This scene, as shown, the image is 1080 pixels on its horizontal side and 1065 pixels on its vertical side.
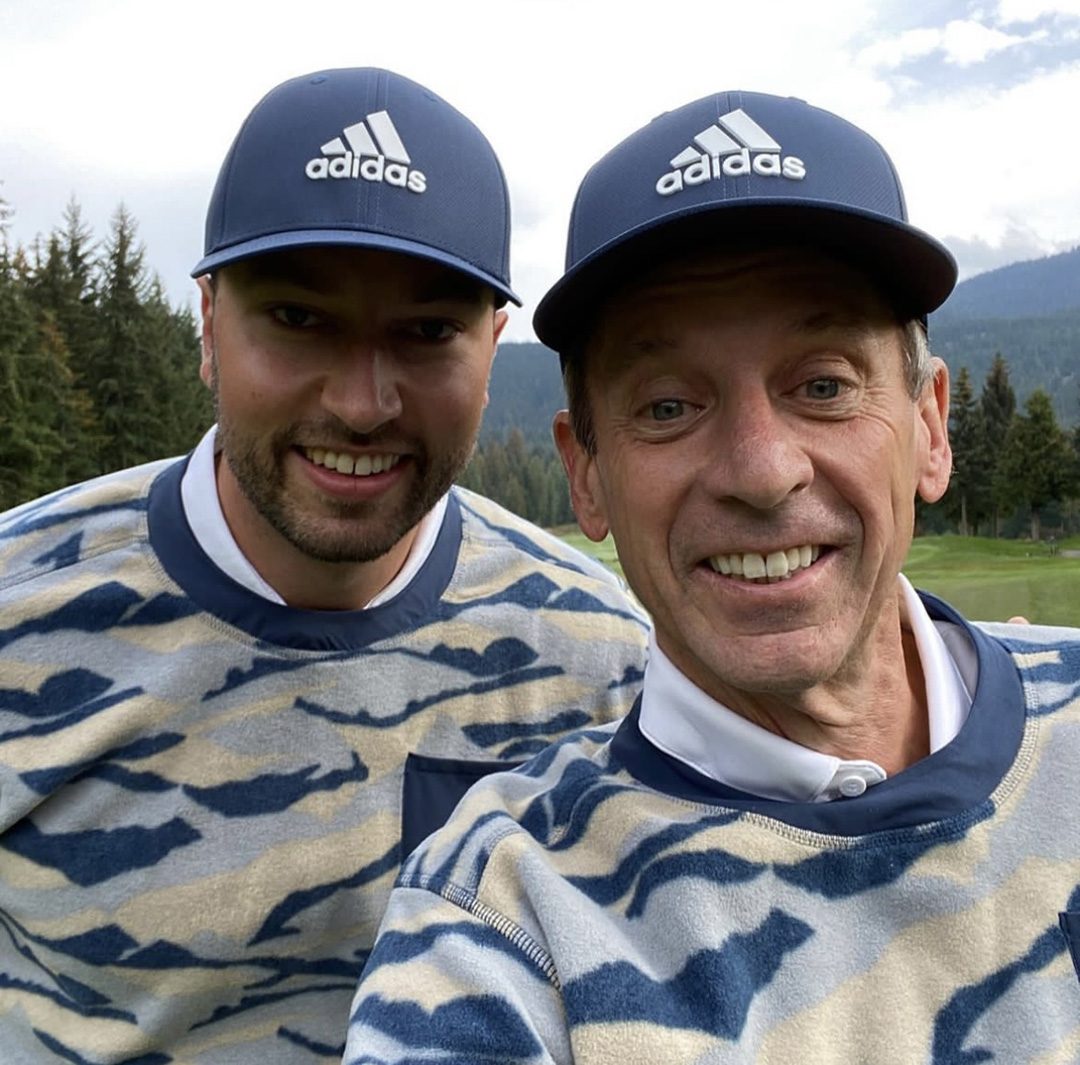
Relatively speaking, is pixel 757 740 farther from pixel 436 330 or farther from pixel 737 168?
pixel 436 330

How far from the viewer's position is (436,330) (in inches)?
98.3

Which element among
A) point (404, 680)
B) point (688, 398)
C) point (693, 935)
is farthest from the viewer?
point (404, 680)

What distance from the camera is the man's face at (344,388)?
238 cm

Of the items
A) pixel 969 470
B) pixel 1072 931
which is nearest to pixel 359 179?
pixel 1072 931

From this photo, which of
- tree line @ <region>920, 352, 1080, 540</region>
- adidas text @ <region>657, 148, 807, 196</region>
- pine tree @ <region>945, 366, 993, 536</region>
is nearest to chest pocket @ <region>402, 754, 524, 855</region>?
adidas text @ <region>657, 148, 807, 196</region>

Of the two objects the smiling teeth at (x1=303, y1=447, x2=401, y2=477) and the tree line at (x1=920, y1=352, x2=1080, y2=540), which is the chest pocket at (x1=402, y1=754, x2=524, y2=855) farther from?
the tree line at (x1=920, y1=352, x2=1080, y2=540)

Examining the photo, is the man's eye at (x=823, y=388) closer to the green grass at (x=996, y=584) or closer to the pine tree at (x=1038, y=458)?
the green grass at (x=996, y=584)

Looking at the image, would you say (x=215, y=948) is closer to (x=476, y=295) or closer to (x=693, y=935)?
(x=693, y=935)

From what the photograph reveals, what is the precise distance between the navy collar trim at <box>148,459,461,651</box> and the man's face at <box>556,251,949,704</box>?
3.02ft

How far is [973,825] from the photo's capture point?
166 centimetres

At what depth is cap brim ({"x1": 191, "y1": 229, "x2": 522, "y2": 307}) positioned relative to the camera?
7.49 feet

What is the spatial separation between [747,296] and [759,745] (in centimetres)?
75

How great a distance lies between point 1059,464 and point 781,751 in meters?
41.2

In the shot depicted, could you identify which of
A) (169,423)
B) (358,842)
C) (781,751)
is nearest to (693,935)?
(781,751)
